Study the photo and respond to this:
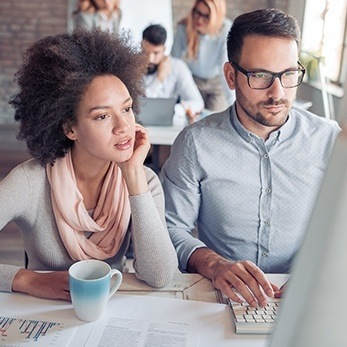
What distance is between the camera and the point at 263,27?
1.40m

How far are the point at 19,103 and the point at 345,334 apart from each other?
3.86 feet

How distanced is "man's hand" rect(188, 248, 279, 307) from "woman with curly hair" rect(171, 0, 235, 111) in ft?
7.74

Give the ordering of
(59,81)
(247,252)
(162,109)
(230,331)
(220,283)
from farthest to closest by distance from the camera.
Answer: (162,109) → (247,252) → (59,81) → (220,283) → (230,331)

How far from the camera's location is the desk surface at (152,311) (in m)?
0.96

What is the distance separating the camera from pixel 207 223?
59.9 inches

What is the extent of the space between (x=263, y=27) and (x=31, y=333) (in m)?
0.98

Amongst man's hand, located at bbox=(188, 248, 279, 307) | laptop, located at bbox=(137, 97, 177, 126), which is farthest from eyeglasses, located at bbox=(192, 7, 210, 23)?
man's hand, located at bbox=(188, 248, 279, 307)

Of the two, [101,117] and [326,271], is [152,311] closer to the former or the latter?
[101,117]

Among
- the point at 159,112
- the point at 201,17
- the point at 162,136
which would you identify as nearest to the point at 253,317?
the point at 162,136

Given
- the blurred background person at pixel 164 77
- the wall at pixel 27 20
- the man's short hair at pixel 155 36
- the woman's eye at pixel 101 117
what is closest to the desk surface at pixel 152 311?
the woman's eye at pixel 101 117

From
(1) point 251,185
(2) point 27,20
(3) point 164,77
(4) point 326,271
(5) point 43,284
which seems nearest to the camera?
(4) point 326,271

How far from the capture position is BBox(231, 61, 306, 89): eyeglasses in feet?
4.56

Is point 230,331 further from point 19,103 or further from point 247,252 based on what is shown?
point 19,103

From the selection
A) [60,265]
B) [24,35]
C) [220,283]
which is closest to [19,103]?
[60,265]
